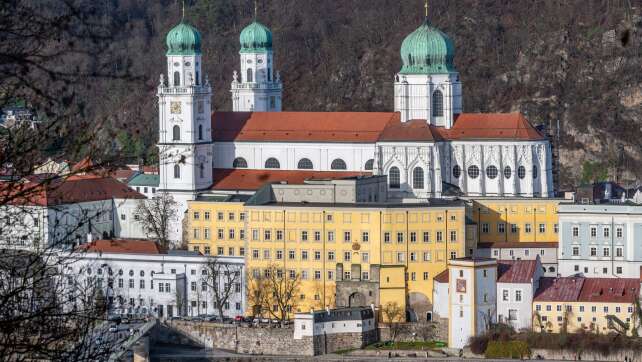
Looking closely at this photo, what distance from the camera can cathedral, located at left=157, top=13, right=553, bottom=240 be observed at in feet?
292

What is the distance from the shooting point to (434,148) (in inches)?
3489

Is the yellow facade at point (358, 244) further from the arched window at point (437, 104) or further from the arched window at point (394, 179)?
the arched window at point (437, 104)

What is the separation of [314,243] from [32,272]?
185 ft

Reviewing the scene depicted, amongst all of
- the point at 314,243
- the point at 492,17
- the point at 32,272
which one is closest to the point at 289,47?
the point at 492,17

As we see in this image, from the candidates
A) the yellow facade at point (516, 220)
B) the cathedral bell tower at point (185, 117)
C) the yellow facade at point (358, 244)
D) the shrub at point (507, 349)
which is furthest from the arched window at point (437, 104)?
the shrub at point (507, 349)

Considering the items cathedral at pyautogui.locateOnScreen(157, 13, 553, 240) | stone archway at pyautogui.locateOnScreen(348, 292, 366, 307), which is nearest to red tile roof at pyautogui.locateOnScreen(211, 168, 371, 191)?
cathedral at pyautogui.locateOnScreen(157, 13, 553, 240)

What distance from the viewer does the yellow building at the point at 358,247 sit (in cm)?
7719

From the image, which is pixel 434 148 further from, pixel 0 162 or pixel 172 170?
pixel 0 162

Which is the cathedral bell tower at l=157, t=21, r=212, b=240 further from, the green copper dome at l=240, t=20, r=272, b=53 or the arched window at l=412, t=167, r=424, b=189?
the green copper dome at l=240, t=20, r=272, b=53

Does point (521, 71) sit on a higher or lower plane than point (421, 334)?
higher

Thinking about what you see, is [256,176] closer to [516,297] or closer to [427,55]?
[427,55]

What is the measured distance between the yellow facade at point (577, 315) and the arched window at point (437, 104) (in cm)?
1917

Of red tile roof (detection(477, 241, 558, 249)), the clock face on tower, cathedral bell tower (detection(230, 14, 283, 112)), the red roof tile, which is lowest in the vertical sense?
the red roof tile

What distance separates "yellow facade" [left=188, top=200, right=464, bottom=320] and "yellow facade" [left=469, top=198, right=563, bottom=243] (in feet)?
16.1
